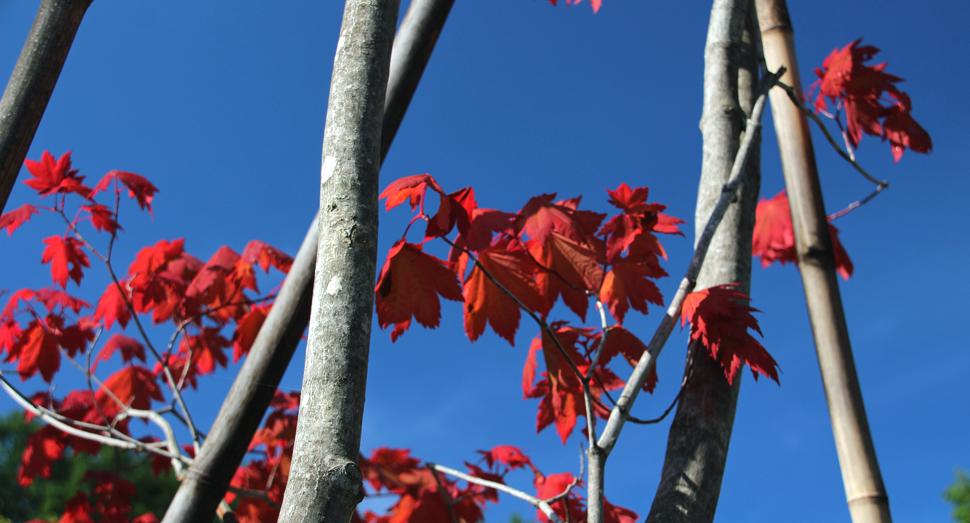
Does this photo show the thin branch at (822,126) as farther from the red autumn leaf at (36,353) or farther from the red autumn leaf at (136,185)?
the red autumn leaf at (36,353)

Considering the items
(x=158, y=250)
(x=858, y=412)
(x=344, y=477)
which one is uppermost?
(x=158, y=250)

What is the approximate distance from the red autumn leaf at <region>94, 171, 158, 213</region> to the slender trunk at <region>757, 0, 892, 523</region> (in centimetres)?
260

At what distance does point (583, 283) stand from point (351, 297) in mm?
956

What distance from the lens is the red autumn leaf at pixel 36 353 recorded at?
9.48 ft

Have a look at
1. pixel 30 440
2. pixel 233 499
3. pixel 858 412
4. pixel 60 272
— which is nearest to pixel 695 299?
pixel 858 412

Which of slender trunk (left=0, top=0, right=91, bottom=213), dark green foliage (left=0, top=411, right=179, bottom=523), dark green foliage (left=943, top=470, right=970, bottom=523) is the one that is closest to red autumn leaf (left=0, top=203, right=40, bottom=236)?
slender trunk (left=0, top=0, right=91, bottom=213)

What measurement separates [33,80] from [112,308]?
1.46m

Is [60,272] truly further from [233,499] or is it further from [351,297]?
[351,297]

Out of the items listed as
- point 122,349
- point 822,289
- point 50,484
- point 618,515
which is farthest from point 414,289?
point 50,484

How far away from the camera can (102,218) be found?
2.62 meters

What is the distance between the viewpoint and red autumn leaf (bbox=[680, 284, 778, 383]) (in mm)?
1403

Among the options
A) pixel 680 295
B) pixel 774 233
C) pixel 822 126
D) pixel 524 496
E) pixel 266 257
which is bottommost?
pixel 524 496

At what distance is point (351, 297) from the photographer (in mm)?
831

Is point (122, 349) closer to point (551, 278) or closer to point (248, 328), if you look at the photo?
point (248, 328)
